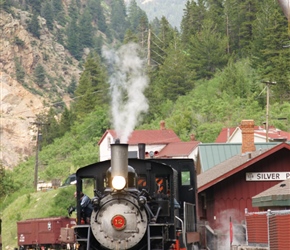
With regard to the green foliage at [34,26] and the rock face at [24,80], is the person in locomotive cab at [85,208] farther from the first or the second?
the green foliage at [34,26]

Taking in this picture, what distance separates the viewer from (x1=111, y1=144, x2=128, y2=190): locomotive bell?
1689cm

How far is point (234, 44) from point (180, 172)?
92.9 metres

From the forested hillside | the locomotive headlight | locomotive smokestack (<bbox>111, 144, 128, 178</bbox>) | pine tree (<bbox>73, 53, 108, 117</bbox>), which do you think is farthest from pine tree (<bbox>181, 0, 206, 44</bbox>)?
the locomotive headlight

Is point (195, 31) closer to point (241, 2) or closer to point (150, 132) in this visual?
point (241, 2)

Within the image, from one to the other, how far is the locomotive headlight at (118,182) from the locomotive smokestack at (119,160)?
79mm

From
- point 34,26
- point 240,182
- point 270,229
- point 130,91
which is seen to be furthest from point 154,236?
point 34,26

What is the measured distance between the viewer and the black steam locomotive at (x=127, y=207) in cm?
1703

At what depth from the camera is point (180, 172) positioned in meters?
24.6

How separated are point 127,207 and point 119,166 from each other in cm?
84

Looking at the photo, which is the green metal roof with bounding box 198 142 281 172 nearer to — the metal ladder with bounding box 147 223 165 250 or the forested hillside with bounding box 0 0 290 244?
the metal ladder with bounding box 147 223 165 250

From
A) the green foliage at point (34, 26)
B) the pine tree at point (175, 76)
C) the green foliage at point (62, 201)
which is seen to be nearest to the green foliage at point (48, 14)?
the green foliage at point (34, 26)

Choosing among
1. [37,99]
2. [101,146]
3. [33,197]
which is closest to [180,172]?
[33,197]

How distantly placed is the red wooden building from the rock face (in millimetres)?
78565

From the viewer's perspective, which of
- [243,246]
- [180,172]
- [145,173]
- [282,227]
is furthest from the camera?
[243,246]
